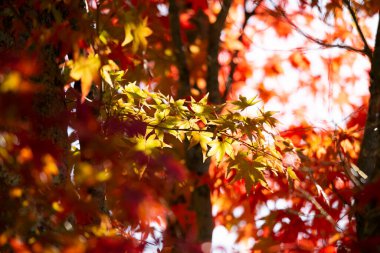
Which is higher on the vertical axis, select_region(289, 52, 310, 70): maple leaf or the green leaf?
select_region(289, 52, 310, 70): maple leaf

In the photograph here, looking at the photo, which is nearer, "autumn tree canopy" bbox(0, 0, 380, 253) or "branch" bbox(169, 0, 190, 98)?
"autumn tree canopy" bbox(0, 0, 380, 253)

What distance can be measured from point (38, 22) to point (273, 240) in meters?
2.06

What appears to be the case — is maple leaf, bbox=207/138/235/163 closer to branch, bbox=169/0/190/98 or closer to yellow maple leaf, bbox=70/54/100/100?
yellow maple leaf, bbox=70/54/100/100

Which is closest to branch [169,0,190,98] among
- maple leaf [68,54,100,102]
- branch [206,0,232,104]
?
branch [206,0,232,104]

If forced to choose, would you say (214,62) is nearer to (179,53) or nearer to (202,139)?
(179,53)

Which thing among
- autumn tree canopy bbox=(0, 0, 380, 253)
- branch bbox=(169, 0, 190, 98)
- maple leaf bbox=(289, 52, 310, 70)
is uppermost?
maple leaf bbox=(289, 52, 310, 70)

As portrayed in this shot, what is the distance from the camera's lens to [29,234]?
2.54 meters

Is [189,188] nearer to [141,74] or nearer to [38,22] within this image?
[141,74]

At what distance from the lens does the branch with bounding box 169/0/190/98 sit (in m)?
4.92

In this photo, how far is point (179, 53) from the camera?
496cm

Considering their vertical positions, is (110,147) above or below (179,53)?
below

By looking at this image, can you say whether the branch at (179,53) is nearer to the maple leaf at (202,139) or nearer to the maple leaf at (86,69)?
the maple leaf at (202,139)

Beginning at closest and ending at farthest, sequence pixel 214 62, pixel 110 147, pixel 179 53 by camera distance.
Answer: pixel 110 147, pixel 179 53, pixel 214 62

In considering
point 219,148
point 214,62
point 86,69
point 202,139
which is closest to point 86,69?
point 86,69
